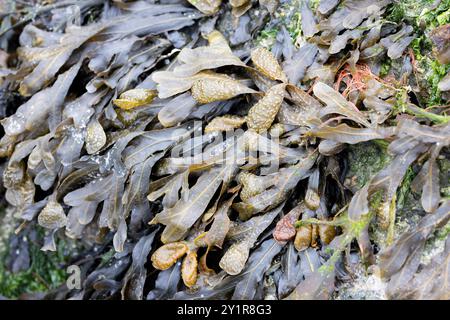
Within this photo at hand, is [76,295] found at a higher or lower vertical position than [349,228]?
lower

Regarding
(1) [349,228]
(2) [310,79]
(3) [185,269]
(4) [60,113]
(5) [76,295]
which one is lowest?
(5) [76,295]

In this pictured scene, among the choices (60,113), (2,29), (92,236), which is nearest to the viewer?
(60,113)

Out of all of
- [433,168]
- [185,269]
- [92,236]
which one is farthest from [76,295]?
[433,168]

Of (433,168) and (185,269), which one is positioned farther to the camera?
(185,269)

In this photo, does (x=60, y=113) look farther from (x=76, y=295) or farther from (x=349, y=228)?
(x=349, y=228)

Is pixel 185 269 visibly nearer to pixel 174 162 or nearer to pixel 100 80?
pixel 174 162

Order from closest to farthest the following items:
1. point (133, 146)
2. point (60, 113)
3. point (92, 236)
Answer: point (133, 146), point (60, 113), point (92, 236)
